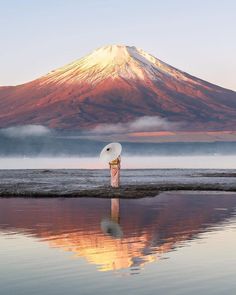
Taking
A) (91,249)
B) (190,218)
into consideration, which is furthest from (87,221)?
(91,249)

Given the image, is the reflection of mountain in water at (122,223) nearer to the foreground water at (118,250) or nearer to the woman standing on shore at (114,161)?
the foreground water at (118,250)

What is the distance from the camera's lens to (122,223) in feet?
63.9

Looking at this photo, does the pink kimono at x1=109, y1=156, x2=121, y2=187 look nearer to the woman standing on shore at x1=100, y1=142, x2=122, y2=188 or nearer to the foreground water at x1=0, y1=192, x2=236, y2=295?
the woman standing on shore at x1=100, y1=142, x2=122, y2=188

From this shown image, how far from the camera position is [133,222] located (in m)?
19.6

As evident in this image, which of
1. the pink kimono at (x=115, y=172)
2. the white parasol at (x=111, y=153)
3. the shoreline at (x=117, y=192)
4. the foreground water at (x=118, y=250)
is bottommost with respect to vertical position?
the foreground water at (x=118, y=250)

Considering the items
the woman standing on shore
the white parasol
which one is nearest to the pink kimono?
the woman standing on shore

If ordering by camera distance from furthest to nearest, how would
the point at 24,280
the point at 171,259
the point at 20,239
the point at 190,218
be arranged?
the point at 190,218 → the point at 20,239 → the point at 171,259 → the point at 24,280

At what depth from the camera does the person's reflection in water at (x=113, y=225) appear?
16.8m

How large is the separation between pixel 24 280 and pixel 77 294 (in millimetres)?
1332

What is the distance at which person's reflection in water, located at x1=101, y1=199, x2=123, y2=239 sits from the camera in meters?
16.8

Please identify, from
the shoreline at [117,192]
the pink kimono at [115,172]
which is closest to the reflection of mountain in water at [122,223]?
the shoreline at [117,192]

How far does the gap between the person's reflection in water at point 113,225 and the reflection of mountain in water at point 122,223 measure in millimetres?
145

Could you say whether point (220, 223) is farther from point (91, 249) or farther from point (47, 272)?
point (47, 272)

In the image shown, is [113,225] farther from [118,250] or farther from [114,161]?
[114,161]
